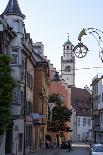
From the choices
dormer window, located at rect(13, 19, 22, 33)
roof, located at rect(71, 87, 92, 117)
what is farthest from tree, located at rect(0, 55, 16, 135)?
roof, located at rect(71, 87, 92, 117)

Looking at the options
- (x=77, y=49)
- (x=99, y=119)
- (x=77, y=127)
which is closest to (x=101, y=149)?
(x=77, y=49)

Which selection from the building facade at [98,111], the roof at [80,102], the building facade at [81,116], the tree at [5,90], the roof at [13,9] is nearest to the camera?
the tree at [5,90]

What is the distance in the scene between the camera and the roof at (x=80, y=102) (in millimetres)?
130875

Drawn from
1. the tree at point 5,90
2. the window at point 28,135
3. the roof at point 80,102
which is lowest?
the window at point 28,135

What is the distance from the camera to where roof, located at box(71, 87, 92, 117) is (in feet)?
429

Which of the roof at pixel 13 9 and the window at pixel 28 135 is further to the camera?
the window at pixel 28 135

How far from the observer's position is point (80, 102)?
440ft

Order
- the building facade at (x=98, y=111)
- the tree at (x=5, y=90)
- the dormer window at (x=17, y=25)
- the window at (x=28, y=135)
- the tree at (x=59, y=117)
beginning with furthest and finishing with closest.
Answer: the building facade at (x=98, y=111), the tree at (x=59, y=117), the window at (x=28, y=135), the dormer window at (x=17, y=25), the tree at (x=5, y=90)

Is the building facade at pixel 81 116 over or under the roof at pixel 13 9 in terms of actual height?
under

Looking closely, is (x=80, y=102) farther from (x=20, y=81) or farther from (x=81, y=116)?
(x=20, y=81)

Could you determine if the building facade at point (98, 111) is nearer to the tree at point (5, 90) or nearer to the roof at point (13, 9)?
the roof at point (13, 9)

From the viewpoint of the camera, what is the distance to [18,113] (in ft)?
136

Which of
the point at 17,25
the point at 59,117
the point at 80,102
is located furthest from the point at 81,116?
the point at 17,25

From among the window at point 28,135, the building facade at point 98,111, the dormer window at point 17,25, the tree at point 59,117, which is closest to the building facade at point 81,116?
the building facade at point 98,111
